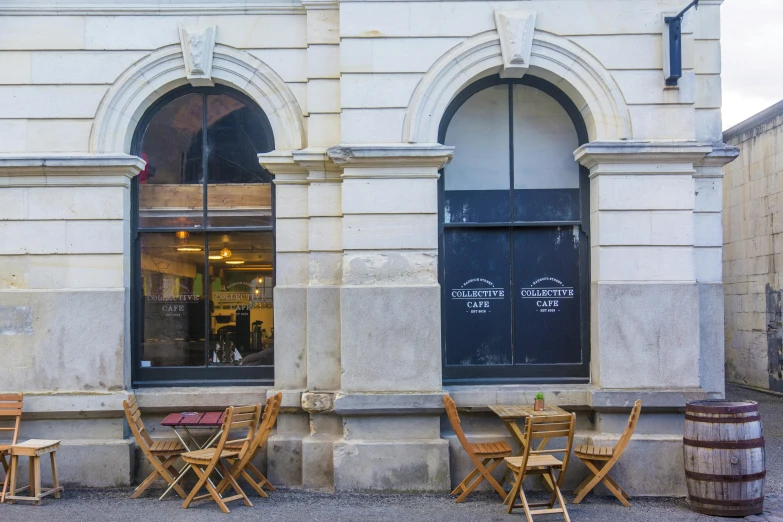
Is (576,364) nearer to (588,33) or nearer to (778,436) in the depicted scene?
(588,33)

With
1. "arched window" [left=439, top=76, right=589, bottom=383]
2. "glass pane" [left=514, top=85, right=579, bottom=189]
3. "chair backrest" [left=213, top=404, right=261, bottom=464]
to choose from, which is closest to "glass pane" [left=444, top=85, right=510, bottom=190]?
"arched window" [left=439, top=76, right=589, bottom=383]

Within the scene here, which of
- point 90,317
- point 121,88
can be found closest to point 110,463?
point 90,317

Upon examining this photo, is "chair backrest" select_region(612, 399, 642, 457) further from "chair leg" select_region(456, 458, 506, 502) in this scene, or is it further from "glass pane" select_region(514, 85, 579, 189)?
"glass pane" select_region(514, 85, 579, 189)

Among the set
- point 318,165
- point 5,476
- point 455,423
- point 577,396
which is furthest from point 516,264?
point 5,476

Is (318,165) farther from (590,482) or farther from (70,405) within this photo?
(590,482)

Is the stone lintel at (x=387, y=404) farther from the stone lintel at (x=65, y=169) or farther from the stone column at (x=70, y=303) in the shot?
the stone lintel at (x=65, y=169)

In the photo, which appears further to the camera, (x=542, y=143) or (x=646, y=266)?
(x=542, y=143)

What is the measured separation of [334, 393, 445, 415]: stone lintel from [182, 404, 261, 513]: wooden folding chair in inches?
35.7

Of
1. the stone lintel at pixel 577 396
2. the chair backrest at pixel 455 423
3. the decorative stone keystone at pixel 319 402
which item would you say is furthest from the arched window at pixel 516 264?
the decorative stone keystone at pixel 319 402

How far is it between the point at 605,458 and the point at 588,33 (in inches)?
170

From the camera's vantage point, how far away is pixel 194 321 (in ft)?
27.9

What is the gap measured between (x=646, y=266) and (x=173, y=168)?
5.22 metres

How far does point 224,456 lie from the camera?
7.17 meters

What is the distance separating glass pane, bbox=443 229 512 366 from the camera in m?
8.33
